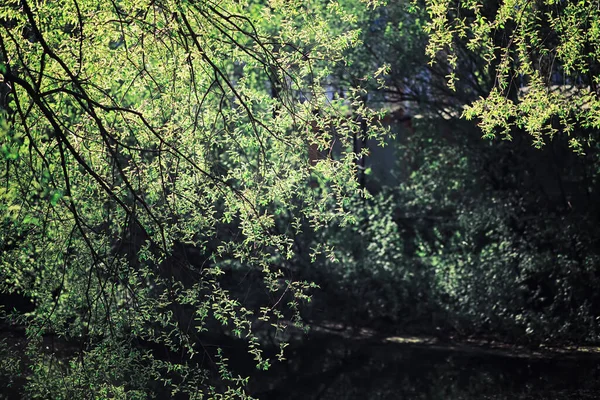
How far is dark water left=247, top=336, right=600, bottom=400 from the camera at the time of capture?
9906 mm

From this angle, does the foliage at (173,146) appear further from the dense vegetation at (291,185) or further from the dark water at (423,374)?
the dark water at (423,374)

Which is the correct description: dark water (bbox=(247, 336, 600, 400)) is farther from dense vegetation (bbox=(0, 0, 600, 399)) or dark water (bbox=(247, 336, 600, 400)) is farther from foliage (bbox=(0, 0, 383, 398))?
foliage (bbox=(0, 0, 383, 398))

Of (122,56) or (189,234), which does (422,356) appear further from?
(122,56)

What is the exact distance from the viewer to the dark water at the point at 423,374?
991cm

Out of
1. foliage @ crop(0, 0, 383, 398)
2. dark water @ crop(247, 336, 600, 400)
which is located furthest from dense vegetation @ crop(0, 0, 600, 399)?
dark water @ crop(247, 336, 600, 400)

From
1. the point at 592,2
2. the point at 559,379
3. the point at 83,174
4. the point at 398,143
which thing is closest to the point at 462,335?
the point at 559,379

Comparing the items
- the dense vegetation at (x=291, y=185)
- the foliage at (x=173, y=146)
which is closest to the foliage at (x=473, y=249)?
the dense vegetation at (x=291, y=185)

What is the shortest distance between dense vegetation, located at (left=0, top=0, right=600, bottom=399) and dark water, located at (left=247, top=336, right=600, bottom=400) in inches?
24.6

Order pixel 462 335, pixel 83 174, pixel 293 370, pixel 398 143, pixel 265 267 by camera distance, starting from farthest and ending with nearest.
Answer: pixel 398 143, pixel 462 335, pixel 293 370, pixel 83 174, pixel 265 267

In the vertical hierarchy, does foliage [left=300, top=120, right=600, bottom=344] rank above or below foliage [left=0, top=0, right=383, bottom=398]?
above

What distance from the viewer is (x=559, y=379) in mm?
10188

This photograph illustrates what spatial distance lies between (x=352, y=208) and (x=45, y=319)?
8.61 m

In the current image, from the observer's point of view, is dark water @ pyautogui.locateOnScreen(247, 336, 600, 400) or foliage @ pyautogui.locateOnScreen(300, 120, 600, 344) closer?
dark water @ pyautogui.locateOnScreen(247, 336, 600, 400)

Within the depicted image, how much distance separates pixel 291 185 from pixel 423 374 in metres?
5.32
